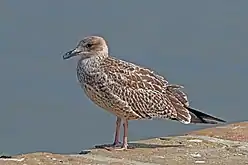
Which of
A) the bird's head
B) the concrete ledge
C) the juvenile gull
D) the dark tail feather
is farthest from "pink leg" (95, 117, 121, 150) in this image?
the dark tail feather

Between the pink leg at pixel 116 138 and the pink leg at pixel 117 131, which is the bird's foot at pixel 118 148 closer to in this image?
the pink leg at pixel 116 138

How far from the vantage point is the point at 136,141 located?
12.0 m

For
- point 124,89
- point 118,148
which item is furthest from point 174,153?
point 124,89

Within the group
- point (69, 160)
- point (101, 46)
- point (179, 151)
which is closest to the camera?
point (69, 160)

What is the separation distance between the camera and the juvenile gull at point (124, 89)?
1120 cm

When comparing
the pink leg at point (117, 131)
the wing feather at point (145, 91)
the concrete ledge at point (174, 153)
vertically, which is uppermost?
the wing feather at point (145, 91)

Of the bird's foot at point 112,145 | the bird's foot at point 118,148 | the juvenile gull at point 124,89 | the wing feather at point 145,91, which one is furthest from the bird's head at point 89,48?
the bird's foot at point 118,148

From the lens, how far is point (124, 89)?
11367 mm

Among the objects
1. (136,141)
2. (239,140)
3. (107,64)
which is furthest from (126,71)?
(239,140)

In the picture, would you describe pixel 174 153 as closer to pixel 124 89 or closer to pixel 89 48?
pixel 124 89

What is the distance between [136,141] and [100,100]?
1057mm

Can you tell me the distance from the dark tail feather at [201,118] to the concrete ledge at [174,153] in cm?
23

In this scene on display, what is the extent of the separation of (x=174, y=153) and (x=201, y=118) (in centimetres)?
140

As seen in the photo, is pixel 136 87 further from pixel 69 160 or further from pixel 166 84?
pixel 69 160
